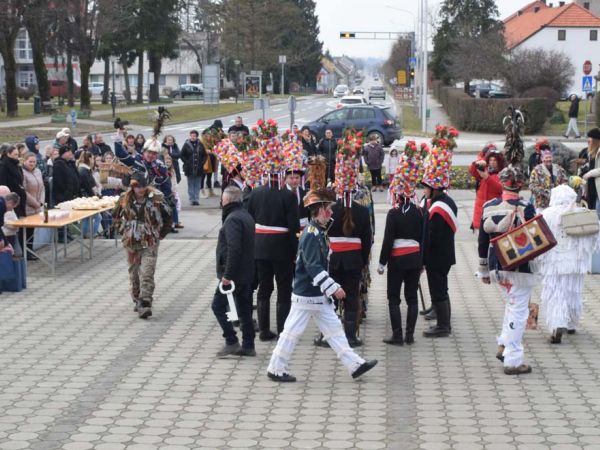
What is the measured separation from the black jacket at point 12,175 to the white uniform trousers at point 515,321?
7.94 m

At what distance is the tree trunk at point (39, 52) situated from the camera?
54.5 meters

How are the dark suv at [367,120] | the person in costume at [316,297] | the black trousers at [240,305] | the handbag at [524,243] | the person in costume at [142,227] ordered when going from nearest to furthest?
the person in costume at [316,297] → the handbag at [524,243] → the black trousers at [240,305] → the person in costume at [142,227] → the dark suv at [367,120]

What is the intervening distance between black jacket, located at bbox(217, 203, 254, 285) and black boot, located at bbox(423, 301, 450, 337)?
2.22m

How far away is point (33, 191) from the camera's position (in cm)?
1554

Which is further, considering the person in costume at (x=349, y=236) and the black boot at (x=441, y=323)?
the black boot at (x=441, y=323)

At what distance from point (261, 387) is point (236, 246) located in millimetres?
1396

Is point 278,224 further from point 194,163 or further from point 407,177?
point 194,163

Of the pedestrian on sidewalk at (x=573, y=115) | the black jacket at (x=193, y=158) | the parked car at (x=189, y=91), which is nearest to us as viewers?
the black jacket at (x=193, y=158)

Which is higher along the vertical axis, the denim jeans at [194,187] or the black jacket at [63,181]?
the black jacket at [63,181]

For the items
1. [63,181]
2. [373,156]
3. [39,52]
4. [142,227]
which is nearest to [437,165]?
[142,227]

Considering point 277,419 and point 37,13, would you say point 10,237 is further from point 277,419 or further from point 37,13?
point 37,13

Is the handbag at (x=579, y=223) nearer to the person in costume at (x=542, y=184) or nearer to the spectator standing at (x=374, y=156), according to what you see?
the person in costume at (x=542, y=184)

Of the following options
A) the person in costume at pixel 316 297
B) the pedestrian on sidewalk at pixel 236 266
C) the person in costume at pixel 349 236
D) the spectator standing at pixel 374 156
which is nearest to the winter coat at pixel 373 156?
the spectator standing at pixel 374 156

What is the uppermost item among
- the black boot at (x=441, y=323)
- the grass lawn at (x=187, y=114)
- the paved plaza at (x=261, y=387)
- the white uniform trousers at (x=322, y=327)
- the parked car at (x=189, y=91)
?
the parked car at (x=189, y=91)
